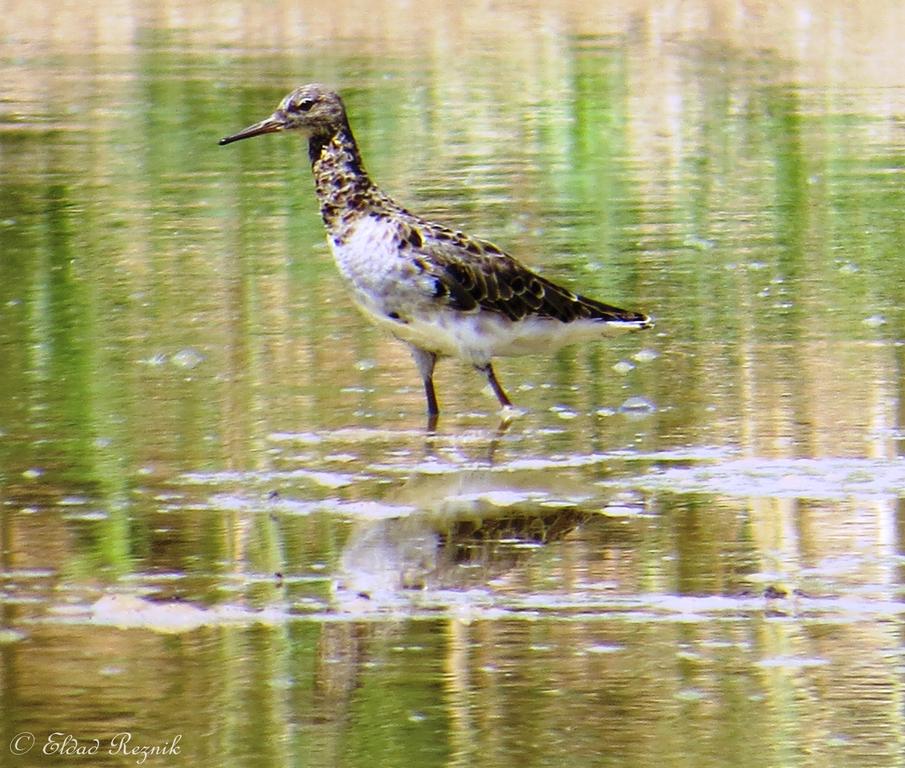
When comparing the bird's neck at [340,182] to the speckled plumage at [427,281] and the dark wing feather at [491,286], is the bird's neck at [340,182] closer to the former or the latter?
the speckled plumage at [427,281]

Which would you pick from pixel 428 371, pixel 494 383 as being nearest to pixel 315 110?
pixel 428 371

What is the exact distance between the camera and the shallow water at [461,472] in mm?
5043

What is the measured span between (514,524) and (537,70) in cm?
1448

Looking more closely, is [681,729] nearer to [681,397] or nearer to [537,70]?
[681,397]

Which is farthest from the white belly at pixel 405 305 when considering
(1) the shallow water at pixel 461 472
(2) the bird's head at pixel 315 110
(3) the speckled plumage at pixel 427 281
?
(2) the bird's head at pixel 315 110

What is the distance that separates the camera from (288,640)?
5500 millimetres

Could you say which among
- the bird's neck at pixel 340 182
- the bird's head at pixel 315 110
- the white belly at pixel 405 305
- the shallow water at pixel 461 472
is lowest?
the shallow water at pixel 461 472

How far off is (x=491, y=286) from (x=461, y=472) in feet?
3.56

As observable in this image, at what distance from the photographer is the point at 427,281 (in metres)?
7.89

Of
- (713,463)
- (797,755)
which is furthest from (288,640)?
(713,463)

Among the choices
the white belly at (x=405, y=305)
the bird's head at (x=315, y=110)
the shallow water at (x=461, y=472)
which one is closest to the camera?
the shallow water at (x=461, y=472)

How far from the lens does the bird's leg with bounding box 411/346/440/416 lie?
26.4ft

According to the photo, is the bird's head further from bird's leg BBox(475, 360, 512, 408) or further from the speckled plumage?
bird's leg BBox(475, 360, 512, 408)

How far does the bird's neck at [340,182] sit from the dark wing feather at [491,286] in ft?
0.93
